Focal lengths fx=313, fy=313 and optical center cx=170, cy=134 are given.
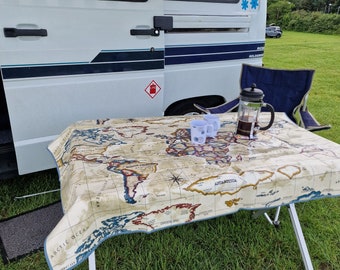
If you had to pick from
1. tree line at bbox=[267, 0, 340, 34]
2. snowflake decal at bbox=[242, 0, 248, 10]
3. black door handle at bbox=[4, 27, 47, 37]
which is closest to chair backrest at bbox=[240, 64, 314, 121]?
snowflake decal at bbox=[242, 0, 248, 10]

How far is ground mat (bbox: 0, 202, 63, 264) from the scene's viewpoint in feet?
6.41

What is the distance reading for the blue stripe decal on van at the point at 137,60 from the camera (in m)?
1.96

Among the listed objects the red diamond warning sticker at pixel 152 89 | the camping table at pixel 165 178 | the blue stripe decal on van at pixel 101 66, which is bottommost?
the camping table at pixel 165 178

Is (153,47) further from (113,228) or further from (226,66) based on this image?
(113,228)

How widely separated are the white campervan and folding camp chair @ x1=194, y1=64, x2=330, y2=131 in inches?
10.9

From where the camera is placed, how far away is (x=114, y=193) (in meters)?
1.21

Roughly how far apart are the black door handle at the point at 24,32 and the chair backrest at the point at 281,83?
1.71 meters

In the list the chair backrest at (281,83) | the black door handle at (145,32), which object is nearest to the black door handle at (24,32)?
the black door handle at (145,32)

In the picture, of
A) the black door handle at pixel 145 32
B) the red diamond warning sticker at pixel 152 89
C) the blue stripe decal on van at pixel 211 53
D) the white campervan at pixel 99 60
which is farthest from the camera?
the blue stripe decal on van at pixel 211 53

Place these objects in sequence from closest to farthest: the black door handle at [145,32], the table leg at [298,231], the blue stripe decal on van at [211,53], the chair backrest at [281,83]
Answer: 1. the table leg at [298,231]
2. the black door handle at [145,32]
3. the blue stripe decal on van at [211,53]
4. the chair backrest at [281,83]

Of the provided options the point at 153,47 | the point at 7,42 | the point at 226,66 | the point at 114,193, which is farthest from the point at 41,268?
the point at 226,66

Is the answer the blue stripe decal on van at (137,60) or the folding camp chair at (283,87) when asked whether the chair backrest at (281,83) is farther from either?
the blue stripe decal on van at (137,60)

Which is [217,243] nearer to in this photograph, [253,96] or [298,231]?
[298,231]

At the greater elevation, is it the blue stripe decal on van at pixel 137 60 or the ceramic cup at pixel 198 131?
the blue stripe decal on van at pixel 137 60
